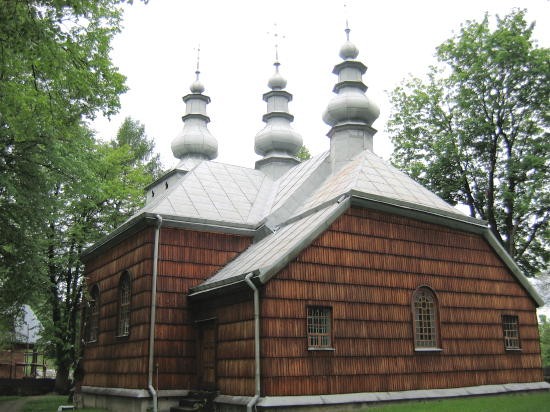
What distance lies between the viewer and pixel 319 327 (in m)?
13.4

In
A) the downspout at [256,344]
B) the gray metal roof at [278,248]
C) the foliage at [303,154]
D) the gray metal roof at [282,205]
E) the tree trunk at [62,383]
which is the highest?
the foliage at [303,154]

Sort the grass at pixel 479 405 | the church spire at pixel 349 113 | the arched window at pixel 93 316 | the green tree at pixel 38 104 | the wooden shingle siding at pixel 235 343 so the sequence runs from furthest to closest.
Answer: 1. the church spire at pixel 349 113
2. the arched window at pixel 93 316
3. the wooden shingle siding at pixel 235 343
4. the grass at pixel 479 405
5. the green tree at pixel 38 104

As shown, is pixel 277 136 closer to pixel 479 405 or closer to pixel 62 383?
pixel 479 405

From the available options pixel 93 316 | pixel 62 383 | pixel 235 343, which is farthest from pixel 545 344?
pixel 235 343

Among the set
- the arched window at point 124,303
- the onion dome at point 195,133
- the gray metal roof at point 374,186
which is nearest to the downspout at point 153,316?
the arched window at point 124,303

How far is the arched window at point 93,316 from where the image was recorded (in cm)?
1886

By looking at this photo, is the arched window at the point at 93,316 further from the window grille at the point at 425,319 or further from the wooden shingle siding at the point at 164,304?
the window grille at the point at 425,319

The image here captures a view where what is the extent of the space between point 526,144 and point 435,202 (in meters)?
8.79

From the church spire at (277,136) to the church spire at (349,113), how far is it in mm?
2853

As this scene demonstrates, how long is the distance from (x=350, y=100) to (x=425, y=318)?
8.80 metres

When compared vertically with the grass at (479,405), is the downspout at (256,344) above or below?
above

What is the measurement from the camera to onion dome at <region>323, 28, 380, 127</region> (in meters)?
20.8

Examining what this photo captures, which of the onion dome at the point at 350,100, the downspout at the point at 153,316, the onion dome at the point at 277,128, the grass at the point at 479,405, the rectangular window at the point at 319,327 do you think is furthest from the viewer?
the onion dome at the point at 277,128

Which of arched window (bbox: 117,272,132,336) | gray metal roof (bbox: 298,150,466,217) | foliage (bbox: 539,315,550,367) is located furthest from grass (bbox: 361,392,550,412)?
foliage (bbox: 539,315,550,367)
